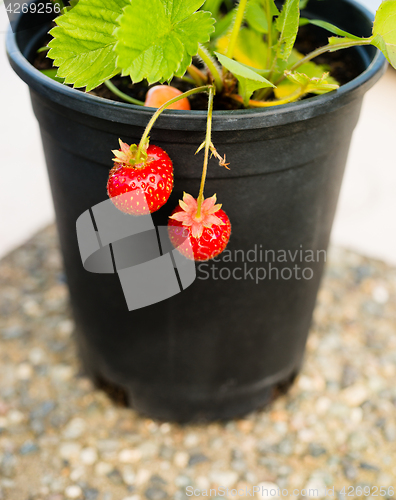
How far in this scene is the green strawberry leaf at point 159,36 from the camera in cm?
55

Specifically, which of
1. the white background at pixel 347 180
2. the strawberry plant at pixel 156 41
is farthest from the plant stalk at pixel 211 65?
the white background at pixel 347 180

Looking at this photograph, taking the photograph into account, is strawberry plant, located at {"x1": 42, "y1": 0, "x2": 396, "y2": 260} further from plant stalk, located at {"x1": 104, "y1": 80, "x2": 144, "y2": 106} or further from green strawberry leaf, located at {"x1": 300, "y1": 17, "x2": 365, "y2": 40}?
plant stalk, located at {"x1": 104, "y1": 80, "x2": 144, "y2": 106}

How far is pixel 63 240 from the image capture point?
976 millimetres

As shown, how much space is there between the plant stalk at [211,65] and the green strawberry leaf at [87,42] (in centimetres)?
13

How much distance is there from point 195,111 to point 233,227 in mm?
224

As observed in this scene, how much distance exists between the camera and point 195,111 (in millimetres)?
669

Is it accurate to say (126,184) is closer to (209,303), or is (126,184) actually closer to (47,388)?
(209,303)

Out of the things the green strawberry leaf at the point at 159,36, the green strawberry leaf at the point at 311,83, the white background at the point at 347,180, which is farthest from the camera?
the white background at the point at 347,180

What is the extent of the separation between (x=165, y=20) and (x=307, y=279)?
1.90 ft

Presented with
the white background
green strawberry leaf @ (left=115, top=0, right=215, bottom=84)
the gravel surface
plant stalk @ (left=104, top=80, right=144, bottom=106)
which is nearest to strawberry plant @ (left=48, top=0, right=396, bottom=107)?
green strawberry leaf @ (left=115, top=0, right=215, bottom=84)

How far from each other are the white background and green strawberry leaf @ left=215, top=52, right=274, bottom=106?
1160mm

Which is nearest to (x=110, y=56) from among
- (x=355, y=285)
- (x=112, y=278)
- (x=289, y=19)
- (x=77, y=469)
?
(x=289, y=19)

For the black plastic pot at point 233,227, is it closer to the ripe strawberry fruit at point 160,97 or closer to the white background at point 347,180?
the ripe strawberry fruit at point 160,97

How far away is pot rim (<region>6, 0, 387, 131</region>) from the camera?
0.66 metres
